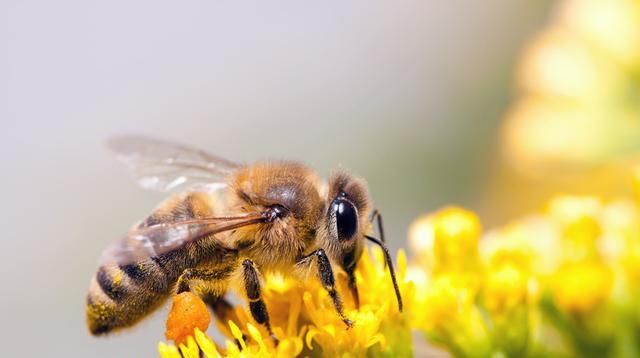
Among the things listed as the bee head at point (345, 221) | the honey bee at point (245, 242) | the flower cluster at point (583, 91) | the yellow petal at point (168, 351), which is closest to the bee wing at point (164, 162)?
the honey bee at point (245, 242)

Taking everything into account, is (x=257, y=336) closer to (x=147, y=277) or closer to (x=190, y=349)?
(x=190, y=349)

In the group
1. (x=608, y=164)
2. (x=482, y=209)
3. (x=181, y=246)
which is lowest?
(x=482, y=209)

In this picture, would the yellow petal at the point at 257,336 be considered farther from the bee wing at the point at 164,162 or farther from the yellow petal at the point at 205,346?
the bee wing at the point at 164,162

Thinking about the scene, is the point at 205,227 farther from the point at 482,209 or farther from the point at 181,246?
the point at 482,209

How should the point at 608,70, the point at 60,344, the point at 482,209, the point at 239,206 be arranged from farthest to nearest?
the point at 482,209 → the point at 60,344 → the point at 608,70 → the point at 239,206

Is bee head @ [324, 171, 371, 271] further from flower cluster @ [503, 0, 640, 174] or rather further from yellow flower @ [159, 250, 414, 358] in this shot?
flower cluster @ [503, 0, 640, 174]

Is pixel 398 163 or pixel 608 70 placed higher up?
pixel 608 70

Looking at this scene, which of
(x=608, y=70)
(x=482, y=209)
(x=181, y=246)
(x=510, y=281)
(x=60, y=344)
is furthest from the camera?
(x=482, y=209)

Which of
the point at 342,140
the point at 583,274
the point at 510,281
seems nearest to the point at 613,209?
the point at 583,274

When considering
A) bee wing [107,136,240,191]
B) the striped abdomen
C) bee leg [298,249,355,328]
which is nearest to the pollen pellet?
the striped abdomen

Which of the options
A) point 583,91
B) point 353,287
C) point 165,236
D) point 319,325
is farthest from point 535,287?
point 583,91
